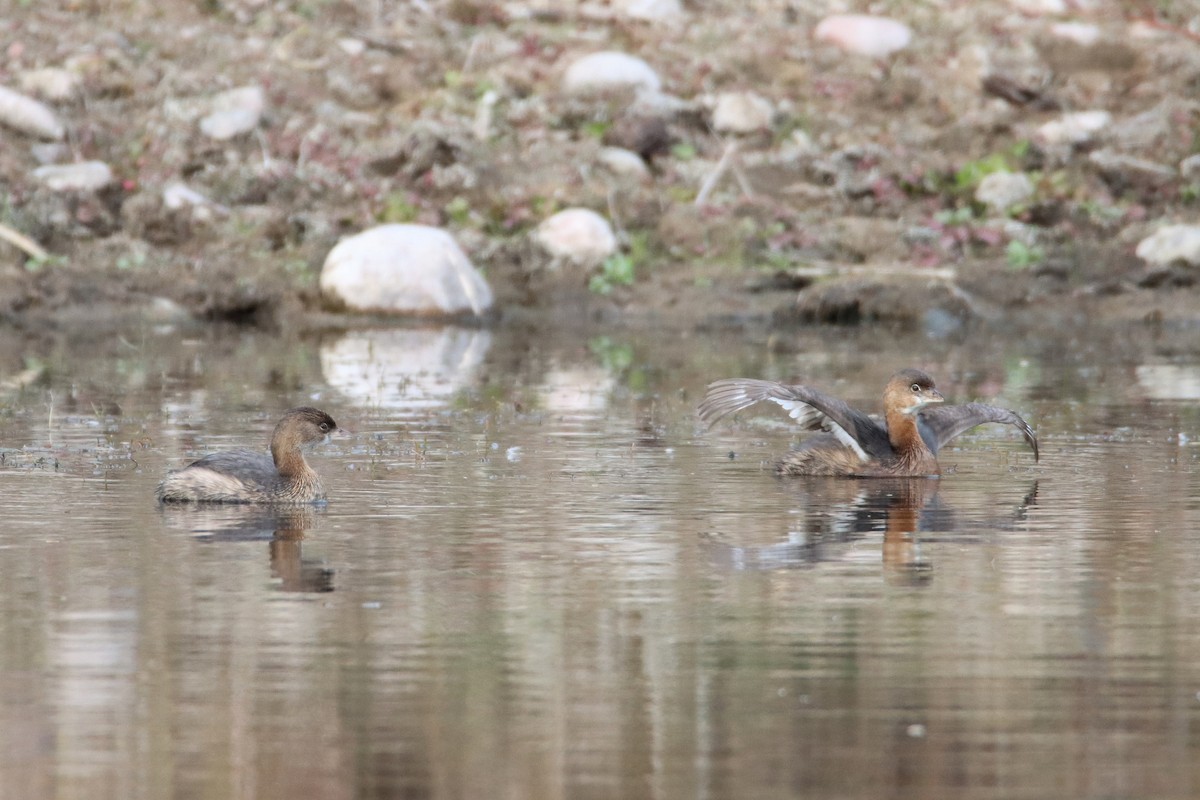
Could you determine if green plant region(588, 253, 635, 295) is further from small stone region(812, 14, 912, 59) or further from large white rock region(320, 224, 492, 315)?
small stone region(812, 14, 912, 59)

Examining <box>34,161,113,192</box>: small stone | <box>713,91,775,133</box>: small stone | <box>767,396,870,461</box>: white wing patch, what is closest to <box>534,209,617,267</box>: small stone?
<box>713,91,775,133</box>: small stone

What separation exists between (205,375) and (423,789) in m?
15.3

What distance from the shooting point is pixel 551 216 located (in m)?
30.5

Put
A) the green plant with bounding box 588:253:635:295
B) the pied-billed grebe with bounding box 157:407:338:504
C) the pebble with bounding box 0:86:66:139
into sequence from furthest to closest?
the pebble with bounding box 0:86:66:139
the green plant with bounding box 588:253:635:295
the pied-billed grebe with bounding box 157:407:338:504

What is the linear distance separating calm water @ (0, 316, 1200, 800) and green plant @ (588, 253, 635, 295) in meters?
11.6

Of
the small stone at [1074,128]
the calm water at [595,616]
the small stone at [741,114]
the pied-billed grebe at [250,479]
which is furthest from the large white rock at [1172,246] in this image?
the pied-billed grebe at [250,479]

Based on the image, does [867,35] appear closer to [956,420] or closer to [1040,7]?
[1040,7]

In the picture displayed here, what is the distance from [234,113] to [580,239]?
6108 millimetres

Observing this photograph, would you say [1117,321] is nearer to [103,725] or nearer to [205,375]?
[205,375]

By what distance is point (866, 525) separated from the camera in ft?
39.3

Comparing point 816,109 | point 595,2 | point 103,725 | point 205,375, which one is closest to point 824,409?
point 103,725

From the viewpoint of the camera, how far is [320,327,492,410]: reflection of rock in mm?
19422

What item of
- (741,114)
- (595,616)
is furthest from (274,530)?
(741,114)

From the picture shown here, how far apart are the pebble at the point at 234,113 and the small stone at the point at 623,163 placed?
5086mm
